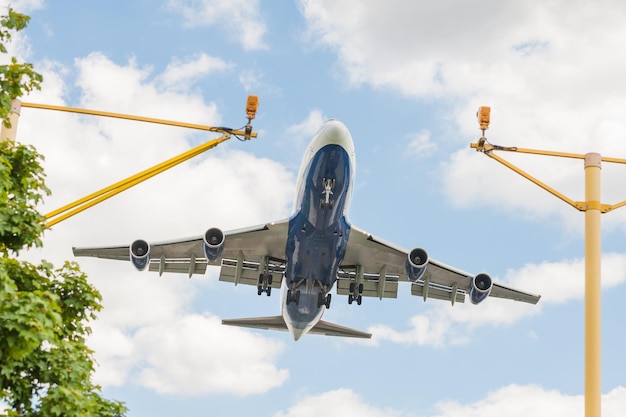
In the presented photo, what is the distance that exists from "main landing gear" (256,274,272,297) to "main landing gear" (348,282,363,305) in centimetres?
332

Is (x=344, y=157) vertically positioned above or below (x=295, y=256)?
above

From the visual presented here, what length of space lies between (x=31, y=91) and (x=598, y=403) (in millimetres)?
14432

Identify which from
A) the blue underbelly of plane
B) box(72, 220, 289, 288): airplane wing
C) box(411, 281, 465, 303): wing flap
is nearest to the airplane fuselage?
the blue underbelly of plane

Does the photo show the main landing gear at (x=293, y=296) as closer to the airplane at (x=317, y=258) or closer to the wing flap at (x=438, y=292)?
Answer: the airplane at (x=317, y=258)

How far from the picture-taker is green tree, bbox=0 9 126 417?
1109cm

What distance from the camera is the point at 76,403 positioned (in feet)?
38.8

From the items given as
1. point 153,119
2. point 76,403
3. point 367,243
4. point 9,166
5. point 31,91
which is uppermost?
point 367,243

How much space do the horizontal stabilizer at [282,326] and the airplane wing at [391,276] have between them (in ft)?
7.75

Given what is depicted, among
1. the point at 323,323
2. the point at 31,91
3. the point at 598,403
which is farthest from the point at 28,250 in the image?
the point at 323,323

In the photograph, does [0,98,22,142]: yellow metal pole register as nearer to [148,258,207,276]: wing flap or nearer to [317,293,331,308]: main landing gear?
[317,293,331,308]: main landing gear

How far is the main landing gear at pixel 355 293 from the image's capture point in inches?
1342

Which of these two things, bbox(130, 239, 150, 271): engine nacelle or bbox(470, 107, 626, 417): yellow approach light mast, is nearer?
bbox(470, 107, 626, 417): yellow approach light mast

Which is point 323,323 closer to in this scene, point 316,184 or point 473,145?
point 316,184

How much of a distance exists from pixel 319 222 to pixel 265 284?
6731 mm
